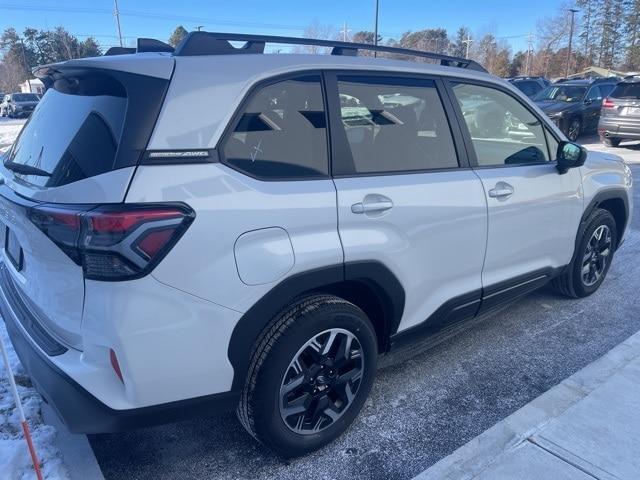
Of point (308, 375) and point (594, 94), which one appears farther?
point (594, 94)

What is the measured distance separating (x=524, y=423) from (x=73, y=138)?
254 centimetres

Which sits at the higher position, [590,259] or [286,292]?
[286,292]

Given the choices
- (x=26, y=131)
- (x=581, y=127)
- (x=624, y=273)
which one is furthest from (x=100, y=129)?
(x=581, y=127)

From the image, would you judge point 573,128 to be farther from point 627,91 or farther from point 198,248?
point 198,248

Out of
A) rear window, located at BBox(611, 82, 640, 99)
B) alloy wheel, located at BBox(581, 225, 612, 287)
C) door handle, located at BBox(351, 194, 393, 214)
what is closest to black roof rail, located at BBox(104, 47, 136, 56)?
door handle, located at BBox(351, 194, 393, 214)

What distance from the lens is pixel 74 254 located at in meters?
1.90

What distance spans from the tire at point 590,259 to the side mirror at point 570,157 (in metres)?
0.67

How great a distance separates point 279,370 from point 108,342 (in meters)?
0.73

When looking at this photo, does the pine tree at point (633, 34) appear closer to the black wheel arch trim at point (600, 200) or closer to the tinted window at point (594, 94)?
the tinted window at point (594, 94)

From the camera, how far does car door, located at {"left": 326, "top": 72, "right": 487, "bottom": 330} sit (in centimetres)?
246

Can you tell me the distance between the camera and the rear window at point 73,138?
199 cm

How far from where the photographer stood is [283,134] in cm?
230

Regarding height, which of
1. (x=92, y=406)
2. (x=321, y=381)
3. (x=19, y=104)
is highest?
(x=19, y=104)

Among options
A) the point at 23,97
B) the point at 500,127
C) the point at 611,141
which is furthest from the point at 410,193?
the point at 23,97
